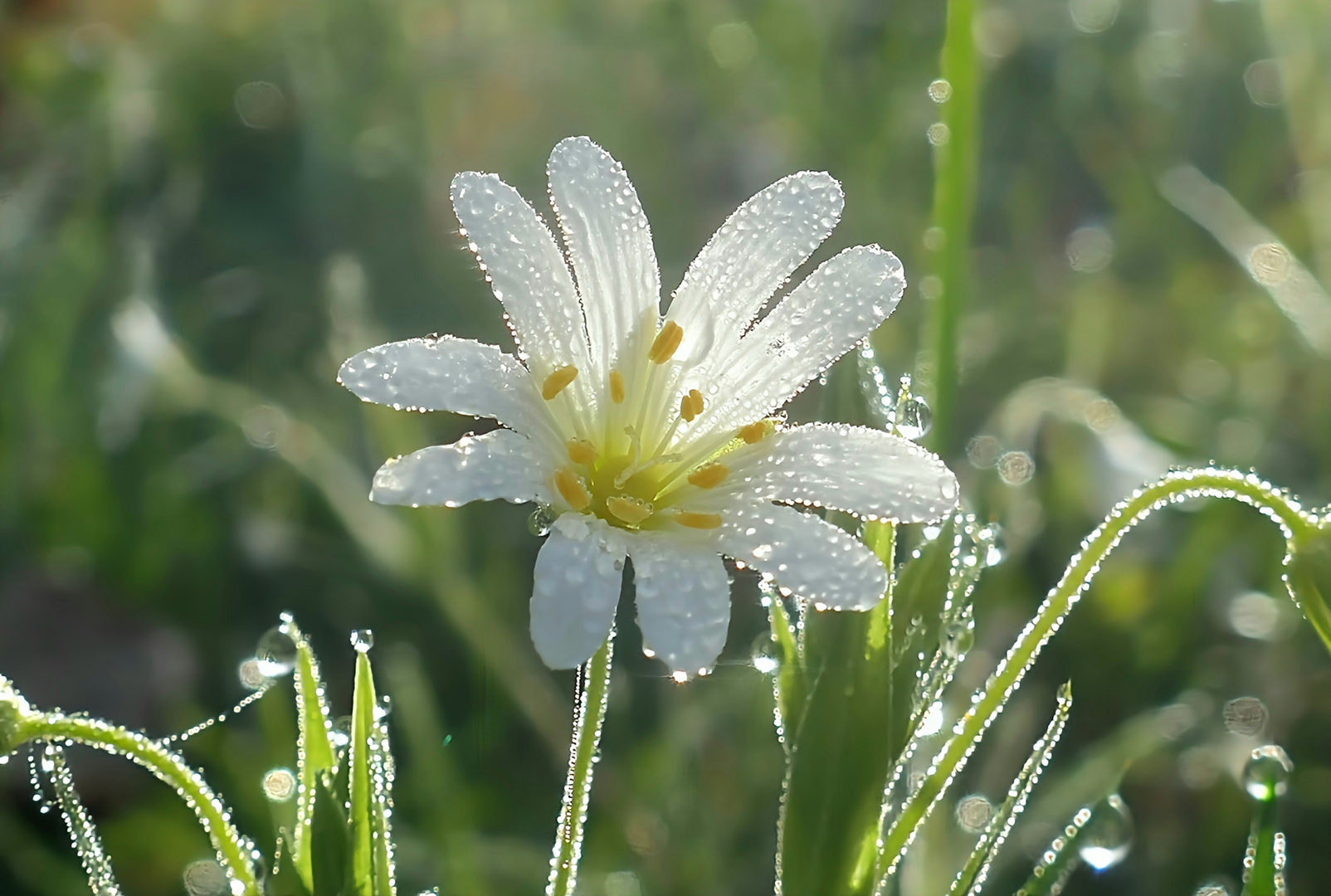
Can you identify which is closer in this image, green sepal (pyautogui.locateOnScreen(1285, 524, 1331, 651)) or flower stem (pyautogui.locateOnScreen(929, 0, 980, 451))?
green sepal (pyautogui.locateOnScreen(1285, 524, 1331, 651))

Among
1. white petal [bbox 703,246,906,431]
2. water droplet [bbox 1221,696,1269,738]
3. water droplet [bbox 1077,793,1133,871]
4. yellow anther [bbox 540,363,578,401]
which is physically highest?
yellow anther [bbox 540,363,578,401]

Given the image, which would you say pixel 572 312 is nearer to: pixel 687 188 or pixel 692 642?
pixel 692 642

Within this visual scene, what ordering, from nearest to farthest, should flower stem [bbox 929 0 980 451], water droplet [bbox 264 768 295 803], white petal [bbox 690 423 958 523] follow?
white petal [bbox 690 423 958 523]
water droplet [bbox 264 768 295 803]
flower stem [bbox 929 0 980 451]

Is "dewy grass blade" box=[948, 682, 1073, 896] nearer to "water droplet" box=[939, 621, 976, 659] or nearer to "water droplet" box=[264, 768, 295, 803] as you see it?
"water droplet" box=[939, 621, 976, 659]

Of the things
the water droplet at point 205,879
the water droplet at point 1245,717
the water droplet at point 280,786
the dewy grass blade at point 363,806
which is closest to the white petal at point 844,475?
the dewy grass blade at point 363,806

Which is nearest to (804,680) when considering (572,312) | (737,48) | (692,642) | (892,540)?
(892,540)

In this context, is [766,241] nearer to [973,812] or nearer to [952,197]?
[952,197]

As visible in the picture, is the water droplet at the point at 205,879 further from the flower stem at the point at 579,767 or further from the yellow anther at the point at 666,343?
the yellow anther at the point at 666,343

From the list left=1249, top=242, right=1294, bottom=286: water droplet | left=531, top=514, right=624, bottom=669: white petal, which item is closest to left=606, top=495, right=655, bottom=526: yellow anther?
left=531, top=514, right=624, bottom=669: white petal
